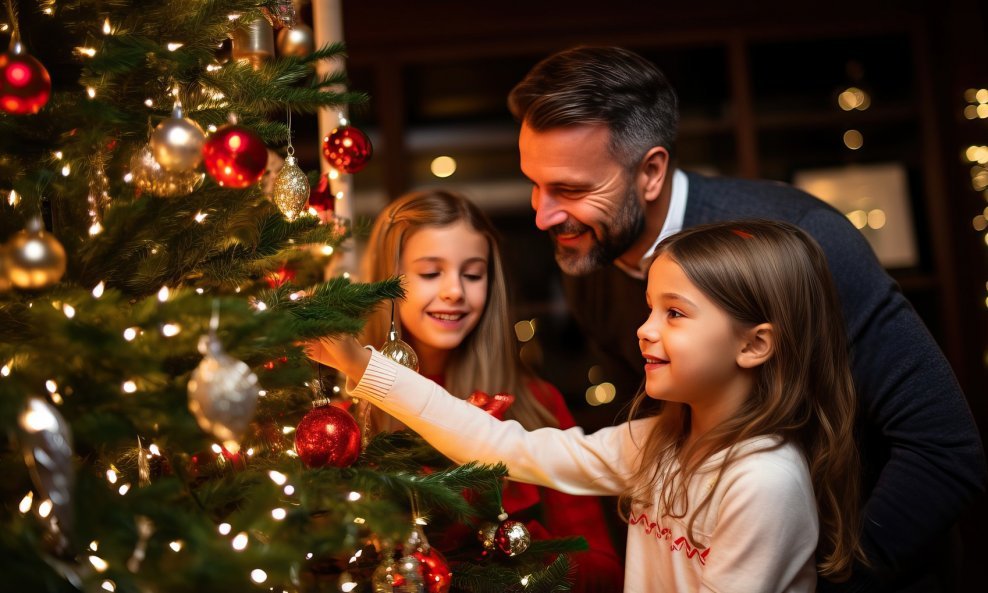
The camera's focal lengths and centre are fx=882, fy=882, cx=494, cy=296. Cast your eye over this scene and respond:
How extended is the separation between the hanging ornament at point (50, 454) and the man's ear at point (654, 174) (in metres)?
1.25

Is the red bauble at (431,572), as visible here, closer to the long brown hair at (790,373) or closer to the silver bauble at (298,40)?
the long brown hair at (790,373)

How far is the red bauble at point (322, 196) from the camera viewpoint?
4.47 feet

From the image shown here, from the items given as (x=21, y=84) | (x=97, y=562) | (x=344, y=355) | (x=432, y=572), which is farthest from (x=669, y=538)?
(x=21, y=84)

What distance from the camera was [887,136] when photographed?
3.08 metres

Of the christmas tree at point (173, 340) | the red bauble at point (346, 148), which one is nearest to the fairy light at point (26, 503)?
the christmas tree at point (173, 340)

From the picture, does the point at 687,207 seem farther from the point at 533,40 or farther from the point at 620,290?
the point at 533,40

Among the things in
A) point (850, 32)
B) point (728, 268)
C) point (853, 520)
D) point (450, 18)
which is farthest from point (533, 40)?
point (853, 520)

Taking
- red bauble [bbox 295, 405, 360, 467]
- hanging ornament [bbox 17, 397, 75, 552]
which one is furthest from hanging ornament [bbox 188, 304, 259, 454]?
red bauble [bbox 295, 405, 360, 467]

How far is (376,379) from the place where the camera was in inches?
50.1

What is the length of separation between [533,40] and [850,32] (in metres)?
1.04

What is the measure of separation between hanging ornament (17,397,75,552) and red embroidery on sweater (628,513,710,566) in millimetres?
886

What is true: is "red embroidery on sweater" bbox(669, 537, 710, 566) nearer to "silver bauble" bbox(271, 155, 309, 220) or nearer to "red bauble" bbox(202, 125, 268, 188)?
"silver bauble" bbox(271, 155, 309, 220)

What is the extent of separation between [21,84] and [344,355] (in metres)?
0.57

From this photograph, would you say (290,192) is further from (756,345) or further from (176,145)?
(756,345)
